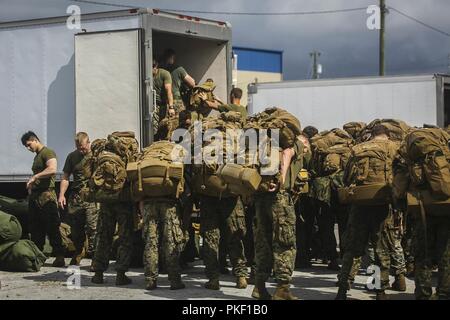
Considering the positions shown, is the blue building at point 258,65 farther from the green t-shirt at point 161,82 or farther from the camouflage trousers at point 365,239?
the camouflage trousers at point 365,239

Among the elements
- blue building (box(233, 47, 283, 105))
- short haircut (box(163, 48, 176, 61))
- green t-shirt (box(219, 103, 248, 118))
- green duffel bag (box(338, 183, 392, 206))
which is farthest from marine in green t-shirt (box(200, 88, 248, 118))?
blue building (box(233, 47, 283, 105))

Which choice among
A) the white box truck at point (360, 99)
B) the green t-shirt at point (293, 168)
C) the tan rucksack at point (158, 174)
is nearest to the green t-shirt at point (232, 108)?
the tan rucksack at point (158, 174)

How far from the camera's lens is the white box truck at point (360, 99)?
16953 mm

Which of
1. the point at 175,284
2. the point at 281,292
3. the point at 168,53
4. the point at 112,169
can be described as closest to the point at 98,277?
the point at 175,284

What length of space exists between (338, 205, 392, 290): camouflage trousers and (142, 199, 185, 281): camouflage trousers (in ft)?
6.50

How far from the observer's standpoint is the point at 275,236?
24.7ft

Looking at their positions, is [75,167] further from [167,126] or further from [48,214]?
[167,126]

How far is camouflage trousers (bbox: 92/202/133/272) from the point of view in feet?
29.4

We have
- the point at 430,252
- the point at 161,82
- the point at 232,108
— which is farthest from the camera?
the point at 161,82

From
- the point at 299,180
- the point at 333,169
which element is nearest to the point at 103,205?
the point at 299,180

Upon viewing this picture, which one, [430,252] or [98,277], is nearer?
[430,252]

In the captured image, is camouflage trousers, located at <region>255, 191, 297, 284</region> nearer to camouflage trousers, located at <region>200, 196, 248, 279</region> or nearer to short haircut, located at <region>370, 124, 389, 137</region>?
camouflage trousers, located at <region>200, 196, 248, 279</region>

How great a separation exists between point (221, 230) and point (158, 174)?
1071 millimetres

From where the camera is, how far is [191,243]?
35.4ft
